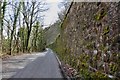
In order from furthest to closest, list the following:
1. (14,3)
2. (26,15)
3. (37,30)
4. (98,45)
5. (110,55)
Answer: (37,30)
(26,15)
(14,3)
(98,45)
(110,55)

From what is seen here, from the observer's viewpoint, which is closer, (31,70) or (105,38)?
(105,38)

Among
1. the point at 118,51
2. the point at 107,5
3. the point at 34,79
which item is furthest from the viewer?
the point at 34,79

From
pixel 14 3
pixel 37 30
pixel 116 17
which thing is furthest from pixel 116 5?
pixel 37 30

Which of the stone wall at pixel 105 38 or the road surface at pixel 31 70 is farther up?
the stone wall at pixel 105 38

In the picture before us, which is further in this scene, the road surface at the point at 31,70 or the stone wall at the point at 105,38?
the road surface at the point at 31,70

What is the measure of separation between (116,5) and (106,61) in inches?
40.9

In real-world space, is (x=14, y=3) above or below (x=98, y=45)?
above

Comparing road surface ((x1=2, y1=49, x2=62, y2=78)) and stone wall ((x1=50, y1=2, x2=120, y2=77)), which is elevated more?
stone wall ((x1=50, y1=2, x2=120, y2=77))

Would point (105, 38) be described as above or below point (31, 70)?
above

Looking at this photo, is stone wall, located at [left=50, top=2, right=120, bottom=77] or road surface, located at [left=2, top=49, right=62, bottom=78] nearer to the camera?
stone wall, located at [left=50, top=2, right=120, bottom=77]

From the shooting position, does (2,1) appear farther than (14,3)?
No

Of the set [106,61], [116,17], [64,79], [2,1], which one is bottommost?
[64,79]

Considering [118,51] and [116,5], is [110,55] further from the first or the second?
[116,5]

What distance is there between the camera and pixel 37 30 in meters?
56.8
